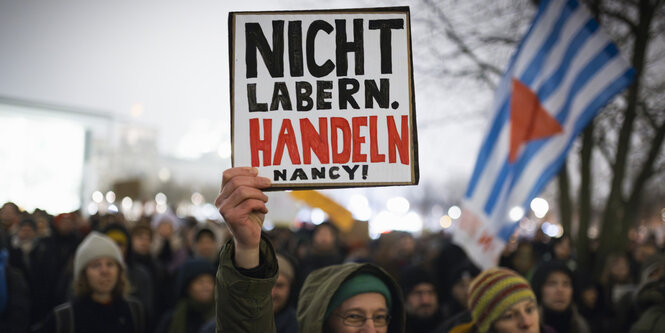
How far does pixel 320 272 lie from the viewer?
343 cm

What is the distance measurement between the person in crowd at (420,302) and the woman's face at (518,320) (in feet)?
6.68

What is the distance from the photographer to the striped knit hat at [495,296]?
3.53 metres

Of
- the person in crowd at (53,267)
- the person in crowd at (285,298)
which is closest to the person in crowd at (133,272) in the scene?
the person in crowd at (53,267)

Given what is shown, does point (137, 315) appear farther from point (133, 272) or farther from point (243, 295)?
point (243, 295)

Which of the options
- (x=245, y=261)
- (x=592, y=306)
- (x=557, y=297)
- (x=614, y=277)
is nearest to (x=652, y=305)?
(x=557, y=297)

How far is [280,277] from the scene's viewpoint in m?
4.36

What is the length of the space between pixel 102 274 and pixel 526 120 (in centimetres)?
440

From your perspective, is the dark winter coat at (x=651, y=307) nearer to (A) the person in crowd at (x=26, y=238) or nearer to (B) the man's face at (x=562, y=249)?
(B) the man's face at (x=562, y=249)

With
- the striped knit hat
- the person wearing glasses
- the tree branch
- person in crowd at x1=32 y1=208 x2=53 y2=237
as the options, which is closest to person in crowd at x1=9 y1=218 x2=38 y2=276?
person in crowd at x1=32 y1=208 x2=53 y2=237

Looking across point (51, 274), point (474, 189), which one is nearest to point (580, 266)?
point (474, 189)

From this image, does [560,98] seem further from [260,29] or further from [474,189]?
[260,29]

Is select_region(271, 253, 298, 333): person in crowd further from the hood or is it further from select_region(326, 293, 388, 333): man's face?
select_region(326, 293, 388, 333): man's face

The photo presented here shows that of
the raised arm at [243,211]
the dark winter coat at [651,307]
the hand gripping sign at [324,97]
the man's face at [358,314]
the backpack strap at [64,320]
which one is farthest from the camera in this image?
the backpack strap at [64,320]

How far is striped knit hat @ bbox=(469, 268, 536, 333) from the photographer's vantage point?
3.53 metres
